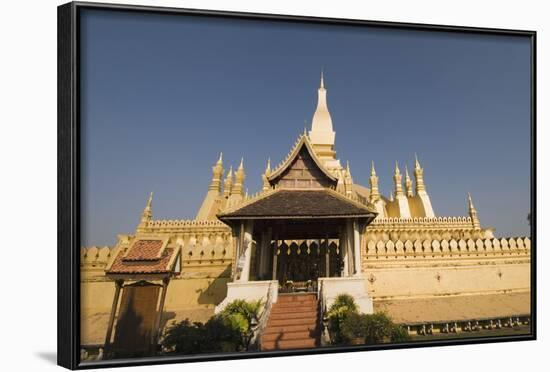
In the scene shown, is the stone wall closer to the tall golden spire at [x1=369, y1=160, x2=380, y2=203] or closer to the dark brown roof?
the tall golden spire at [x1=369, y1=160, x2=380, y2=203]

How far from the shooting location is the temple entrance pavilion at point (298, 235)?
9398 mm

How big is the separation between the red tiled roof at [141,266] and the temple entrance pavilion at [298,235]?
91 cm

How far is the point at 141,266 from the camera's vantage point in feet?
28.2

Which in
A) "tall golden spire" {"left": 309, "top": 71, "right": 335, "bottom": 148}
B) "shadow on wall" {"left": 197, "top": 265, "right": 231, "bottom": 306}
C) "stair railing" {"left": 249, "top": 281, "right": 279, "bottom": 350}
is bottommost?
"stair railing" {"left": 249, "top": 281, "right": 279, "bottom": 350}

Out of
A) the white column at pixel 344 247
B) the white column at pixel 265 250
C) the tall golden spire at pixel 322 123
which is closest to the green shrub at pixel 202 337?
the white column at pixel 265 250

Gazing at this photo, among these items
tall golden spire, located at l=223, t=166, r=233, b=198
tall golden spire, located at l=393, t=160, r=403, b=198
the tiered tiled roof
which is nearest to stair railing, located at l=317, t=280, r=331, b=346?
tall golden spire, located at l=223, t=166, r=233, b=198

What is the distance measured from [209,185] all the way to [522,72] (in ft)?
14.2

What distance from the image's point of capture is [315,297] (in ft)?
31.1

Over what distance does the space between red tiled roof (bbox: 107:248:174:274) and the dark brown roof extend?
90 cm

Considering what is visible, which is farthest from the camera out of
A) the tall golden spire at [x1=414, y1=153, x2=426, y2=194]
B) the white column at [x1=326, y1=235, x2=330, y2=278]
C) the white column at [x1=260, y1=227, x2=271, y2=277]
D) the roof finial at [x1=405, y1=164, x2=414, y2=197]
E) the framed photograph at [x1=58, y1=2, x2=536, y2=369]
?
the roof finial at [x1=405, y1=164, x2=414, y2=197]

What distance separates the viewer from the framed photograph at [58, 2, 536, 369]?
8055mm

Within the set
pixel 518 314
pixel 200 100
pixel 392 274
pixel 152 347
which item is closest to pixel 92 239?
pixel 152 347

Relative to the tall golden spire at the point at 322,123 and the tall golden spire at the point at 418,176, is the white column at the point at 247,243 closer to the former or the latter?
the tall golden spire at the point at 322,123

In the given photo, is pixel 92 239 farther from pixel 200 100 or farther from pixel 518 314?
pixel 518 314
